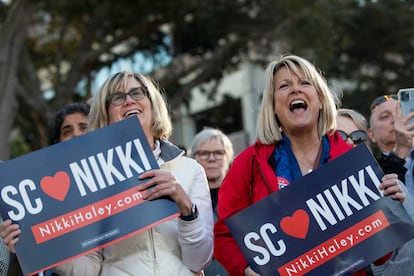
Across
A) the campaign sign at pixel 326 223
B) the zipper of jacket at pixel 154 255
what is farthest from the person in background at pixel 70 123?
the campaign sign at pixel 326 223

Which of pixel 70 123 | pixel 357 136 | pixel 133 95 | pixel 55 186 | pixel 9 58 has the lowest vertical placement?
pixel 357 136

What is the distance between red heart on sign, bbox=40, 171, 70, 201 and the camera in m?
3.37

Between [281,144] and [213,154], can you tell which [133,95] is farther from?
[213,154]

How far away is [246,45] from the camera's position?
16.0 m

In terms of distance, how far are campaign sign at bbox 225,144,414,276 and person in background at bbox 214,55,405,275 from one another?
0.17 metres

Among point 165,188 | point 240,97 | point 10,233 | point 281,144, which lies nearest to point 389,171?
point 281,144

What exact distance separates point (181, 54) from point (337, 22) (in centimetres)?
396

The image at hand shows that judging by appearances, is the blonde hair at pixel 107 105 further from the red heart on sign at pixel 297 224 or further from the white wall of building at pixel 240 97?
the white wall of building at pixel 240 97

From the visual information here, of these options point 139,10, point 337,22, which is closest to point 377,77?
point 337,22

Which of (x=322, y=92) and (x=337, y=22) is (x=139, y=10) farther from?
(x=322, y=92)

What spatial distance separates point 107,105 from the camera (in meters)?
3.78

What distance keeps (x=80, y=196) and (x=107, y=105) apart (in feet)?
1.87

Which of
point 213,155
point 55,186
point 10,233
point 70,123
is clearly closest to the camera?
point 10,233

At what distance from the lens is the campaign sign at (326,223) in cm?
338
